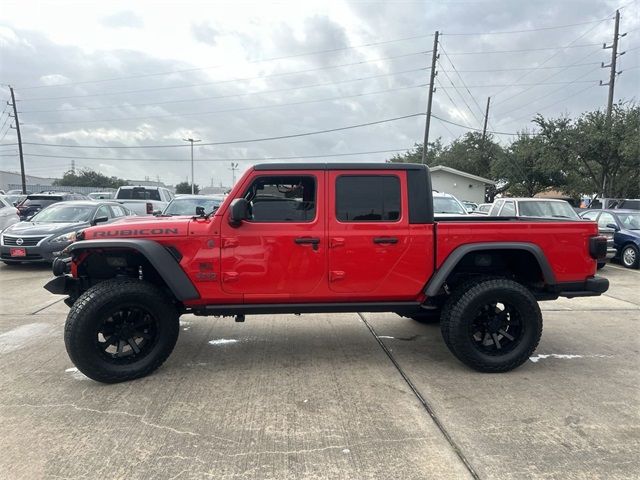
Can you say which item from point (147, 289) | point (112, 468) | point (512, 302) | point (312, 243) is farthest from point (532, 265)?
point (112, 468)

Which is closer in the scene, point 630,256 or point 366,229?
point 366,229

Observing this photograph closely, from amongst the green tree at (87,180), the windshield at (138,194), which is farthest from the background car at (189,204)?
the green tree at (87,180)

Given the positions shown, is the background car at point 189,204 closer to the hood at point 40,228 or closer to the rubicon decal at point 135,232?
the hood at point 40,228

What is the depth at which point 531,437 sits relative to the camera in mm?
3041

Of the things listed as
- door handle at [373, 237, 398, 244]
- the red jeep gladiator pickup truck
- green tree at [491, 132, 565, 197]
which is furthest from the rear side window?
green tree at [491, 132, 565, 197]

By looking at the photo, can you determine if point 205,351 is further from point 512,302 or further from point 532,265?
point 532,265

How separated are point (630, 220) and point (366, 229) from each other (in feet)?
35.6

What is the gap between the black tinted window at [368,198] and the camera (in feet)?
13.4

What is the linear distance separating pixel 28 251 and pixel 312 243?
800 centimetres

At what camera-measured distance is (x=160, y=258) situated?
381cm

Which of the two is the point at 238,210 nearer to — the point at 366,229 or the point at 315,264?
the point at 315,264

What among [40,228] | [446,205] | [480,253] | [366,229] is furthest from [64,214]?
[480,253]

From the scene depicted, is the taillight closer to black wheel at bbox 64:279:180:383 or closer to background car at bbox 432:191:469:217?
black wheel at bbox 64:279:180:383

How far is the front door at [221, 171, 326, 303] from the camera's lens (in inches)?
154
